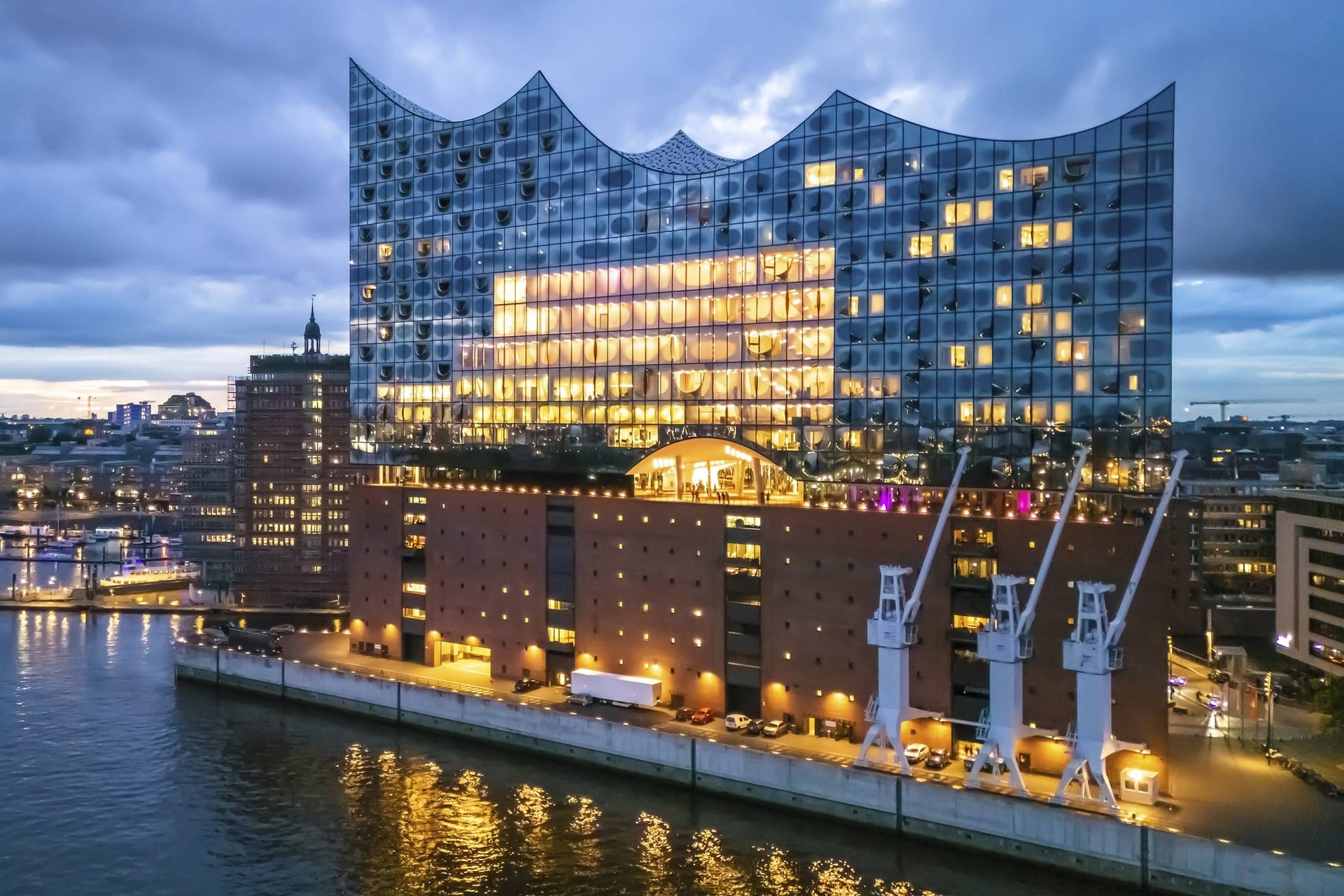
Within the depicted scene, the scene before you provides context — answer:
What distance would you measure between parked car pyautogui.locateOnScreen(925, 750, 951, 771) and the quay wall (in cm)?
350

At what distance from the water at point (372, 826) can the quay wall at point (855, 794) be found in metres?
0.87

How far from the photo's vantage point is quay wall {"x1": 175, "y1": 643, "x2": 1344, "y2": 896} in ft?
115

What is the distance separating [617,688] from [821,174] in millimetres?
30709

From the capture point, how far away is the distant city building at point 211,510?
Result: 4124 inches

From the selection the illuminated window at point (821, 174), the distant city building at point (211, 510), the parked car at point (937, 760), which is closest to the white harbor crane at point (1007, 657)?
the parked car at point (937, 760)

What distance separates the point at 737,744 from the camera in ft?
156

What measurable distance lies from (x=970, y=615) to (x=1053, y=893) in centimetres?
1302

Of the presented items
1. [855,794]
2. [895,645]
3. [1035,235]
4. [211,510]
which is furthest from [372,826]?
[211,510]

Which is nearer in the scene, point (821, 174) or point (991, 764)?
point (991, 764)

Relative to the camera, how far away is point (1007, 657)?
42.1m

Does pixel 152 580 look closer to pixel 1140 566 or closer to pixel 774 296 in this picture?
pixel 774 296

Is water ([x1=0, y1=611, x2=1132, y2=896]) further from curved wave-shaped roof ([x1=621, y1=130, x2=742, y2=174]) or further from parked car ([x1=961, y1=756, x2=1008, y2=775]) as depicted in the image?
curved wave-shaped roof ([x1=621, y1=130, x2=742, y2=174])

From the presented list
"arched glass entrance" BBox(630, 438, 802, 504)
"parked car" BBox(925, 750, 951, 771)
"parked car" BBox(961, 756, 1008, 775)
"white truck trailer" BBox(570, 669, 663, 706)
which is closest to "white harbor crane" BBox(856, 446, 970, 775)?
"parked car" BBox(925, 750, 951, 771)

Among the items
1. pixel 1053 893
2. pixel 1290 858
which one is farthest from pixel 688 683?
pixel 1290 858
